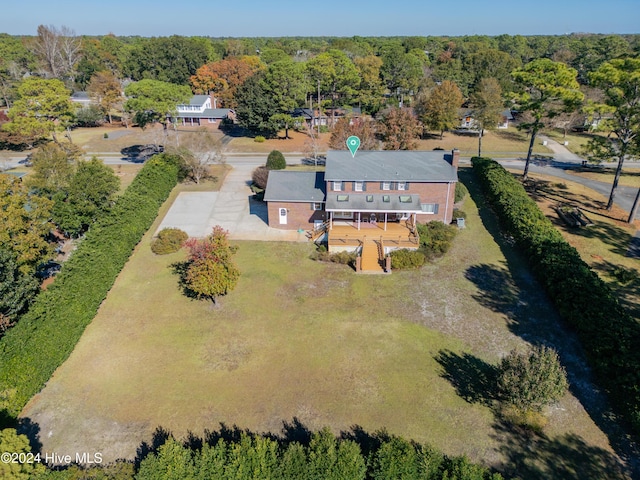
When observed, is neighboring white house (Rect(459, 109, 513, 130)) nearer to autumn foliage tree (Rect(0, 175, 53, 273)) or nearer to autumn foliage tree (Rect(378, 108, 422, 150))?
autumn foliage tree (Rect(378, 108, 422, 150))

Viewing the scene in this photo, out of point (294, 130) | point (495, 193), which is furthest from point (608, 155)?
point (294, 130)

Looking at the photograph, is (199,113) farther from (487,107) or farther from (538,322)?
(538,322)

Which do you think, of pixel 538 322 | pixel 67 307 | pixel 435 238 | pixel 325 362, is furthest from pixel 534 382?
pixel 67 307

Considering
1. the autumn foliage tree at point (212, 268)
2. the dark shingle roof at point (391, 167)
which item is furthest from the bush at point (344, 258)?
the autumn foliage tree at point (212, 268)

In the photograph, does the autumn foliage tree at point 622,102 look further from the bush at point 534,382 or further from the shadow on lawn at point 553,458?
the shadow on lawn at point 553,458

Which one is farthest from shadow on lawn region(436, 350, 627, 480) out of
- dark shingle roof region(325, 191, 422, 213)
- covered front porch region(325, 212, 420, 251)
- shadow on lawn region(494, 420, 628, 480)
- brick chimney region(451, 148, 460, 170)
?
brick chimney region(451, 148, 460, 170)

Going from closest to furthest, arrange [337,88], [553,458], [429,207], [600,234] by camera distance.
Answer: [553,458]
[600,234]
[429,207]
[337,88]

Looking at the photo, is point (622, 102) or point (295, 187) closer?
point (622, 102)

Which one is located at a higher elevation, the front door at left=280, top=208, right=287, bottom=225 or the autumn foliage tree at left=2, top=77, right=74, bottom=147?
the autumn foliage tree at left=2, top=77, right=74, bottom=147
